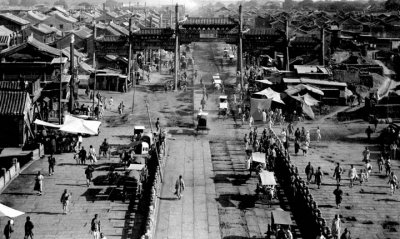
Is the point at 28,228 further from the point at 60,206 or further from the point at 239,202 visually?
the point at 239,202

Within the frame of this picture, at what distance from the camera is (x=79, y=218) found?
31.8 meters

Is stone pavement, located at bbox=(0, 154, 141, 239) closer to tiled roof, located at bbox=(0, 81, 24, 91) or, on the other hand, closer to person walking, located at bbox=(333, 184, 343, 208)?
tiled roof, located at bbox=(0, 81, 24, 91)

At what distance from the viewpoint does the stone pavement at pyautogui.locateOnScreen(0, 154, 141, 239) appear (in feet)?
98.6

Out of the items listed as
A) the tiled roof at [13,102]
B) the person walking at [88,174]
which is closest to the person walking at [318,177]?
the person walking at [88,174]

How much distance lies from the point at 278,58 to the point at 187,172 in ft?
182

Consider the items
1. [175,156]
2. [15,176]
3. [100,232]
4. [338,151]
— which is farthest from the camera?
[338,151]

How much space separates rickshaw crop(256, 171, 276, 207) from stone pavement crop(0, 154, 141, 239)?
326 inches

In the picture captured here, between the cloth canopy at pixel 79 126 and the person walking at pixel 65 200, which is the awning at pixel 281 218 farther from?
the cloth canopy at pixel 79 126

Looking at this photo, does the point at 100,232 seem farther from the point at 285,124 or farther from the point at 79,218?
the point at 285,124

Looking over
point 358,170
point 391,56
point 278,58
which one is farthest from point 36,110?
point 391,56

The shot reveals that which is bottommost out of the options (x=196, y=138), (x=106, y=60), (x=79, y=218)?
(x=79, y=218)

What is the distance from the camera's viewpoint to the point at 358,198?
35.5 meters

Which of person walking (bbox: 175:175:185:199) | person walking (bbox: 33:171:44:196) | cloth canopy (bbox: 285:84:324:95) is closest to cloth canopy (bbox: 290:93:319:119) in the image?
cloth canopy (bbox: 285:84:324:95)


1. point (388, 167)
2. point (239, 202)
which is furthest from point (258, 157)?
point (388, 167)
